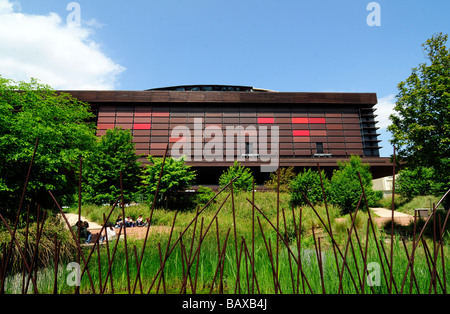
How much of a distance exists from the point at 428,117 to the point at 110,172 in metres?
22.8

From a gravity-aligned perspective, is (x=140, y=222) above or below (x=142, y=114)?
below

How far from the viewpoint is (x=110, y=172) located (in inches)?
920

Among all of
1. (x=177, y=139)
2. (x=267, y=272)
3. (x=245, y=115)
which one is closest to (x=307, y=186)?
(x=267, y=272)

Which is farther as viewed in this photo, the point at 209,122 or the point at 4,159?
the point at 209,122

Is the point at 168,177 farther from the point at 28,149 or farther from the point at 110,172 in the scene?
the point at 28,149

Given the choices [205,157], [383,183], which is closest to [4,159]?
[205,157]

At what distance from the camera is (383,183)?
168 feet

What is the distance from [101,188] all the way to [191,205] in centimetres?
876

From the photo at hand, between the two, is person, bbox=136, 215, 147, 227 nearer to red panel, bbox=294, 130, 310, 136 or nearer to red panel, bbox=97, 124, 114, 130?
red panel, bbox=97, 124, 114, 130

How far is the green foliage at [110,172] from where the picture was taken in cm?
2317

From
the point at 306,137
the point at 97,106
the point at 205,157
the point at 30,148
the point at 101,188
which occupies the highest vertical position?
the point at 97,106

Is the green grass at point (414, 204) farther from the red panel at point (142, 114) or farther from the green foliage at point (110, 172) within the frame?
the red panel at point (142, 114)

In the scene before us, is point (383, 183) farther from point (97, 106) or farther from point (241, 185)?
point (97, 106)

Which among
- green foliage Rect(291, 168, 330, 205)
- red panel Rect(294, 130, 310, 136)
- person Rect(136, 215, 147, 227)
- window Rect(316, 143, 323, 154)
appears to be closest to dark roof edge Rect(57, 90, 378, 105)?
red panel Rect(294, 130, 310, 136)
